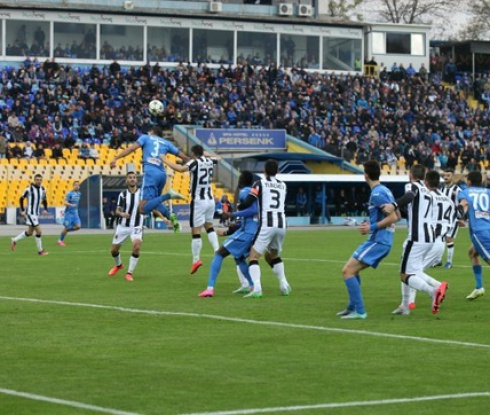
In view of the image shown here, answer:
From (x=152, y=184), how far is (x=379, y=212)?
8.06 metres

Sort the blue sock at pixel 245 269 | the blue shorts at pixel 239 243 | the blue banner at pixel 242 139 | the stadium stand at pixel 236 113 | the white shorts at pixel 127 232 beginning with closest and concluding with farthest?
1. the blue shorts at pixel 239 243
2. the blue sock at pixel 245 269
3. the white shorts at pixel 127 232
4. the stadium stand at pixel 236 113
5. the blue banner at pixel 242 139

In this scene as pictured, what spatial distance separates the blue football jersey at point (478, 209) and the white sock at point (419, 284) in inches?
140

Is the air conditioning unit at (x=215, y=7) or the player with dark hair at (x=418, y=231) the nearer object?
the player with dark hair at (x=418, y=231)

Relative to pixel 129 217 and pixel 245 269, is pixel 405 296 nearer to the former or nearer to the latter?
pixel 245 269

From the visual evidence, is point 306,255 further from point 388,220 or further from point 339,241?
point 388,220

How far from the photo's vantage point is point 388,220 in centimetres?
1555

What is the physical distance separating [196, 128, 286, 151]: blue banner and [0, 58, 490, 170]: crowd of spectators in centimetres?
129

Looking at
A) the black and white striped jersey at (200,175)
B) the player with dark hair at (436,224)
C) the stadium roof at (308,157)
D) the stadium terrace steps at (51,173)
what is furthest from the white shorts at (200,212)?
the stadium roof at (308,157)

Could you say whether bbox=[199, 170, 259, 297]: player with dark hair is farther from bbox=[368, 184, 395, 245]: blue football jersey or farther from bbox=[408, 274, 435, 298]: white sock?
bbox=[408, 274, 435, 298]: white sock

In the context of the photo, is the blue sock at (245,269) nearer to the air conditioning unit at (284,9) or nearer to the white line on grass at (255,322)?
the white line on grass at (255,322)

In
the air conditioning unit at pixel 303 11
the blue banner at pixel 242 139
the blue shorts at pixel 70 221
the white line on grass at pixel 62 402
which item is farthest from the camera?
the air conditioning unit at pixel 303 11

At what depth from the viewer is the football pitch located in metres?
10.0

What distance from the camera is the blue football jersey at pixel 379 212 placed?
15703 millimetres

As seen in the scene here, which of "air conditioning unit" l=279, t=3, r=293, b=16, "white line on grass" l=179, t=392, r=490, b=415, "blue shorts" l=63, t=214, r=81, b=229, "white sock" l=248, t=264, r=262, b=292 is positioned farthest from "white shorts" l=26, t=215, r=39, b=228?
"air conditioning unit" l=279, t=3, r=293, b=16
